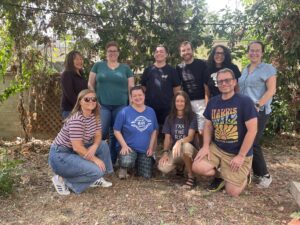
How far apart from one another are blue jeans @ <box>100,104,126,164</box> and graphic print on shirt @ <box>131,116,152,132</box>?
391 millimetres

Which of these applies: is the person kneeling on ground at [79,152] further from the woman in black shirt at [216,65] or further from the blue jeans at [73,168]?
the woman in black shirt at [216,65]

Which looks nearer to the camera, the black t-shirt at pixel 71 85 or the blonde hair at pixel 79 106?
the blonde hair at pixel 79 106

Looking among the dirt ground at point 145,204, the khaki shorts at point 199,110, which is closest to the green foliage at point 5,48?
the dirt ground at point 145,204

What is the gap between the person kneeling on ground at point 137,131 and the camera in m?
4.70

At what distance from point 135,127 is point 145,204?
1.10m

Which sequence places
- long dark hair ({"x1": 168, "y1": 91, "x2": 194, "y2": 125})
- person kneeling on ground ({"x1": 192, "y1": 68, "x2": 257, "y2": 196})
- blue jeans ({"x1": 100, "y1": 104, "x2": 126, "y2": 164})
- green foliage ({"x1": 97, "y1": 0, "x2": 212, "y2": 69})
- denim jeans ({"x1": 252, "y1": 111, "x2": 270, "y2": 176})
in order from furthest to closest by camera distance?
green foliage ({"x1": 97, "y1": 0, "x2": 212, "y2": 69}) < blue jeans ({"x1": 100, "y1": 104, "x2": 126, "y2": 164}) < long dark hair ({"x1": 168, "y1": 91, "x2": 194, "y2": 125}) < denim jeans ({"x1": 252, "y1": 111, "x2": 270, "y2": 176}) < person kneeling on ground ({"x1": 192, "y1": 68, "x2": 257, "y2": 196})

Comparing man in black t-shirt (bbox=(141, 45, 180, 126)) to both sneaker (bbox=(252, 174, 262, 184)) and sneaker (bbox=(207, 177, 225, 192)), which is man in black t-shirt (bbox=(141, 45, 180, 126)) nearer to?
sneaker (bbox=(207, 177, 225, 192))

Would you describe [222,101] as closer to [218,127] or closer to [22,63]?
[218,127]

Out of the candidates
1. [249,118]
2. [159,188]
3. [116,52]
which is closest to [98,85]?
[116,52]

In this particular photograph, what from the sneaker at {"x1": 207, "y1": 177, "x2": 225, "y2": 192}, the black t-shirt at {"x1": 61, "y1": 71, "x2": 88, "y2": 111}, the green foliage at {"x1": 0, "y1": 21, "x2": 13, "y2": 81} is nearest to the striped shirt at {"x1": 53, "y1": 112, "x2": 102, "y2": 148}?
the black t-shirt at {"x1": 61, "y1": 71, "x2": 88, "y2": 111}

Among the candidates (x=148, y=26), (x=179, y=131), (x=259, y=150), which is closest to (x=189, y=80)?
(x=179, y=131)

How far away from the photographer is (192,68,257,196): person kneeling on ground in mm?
4039

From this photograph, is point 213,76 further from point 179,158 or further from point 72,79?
point 72,79

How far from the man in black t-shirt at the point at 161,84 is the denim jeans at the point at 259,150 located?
115 centimetres
